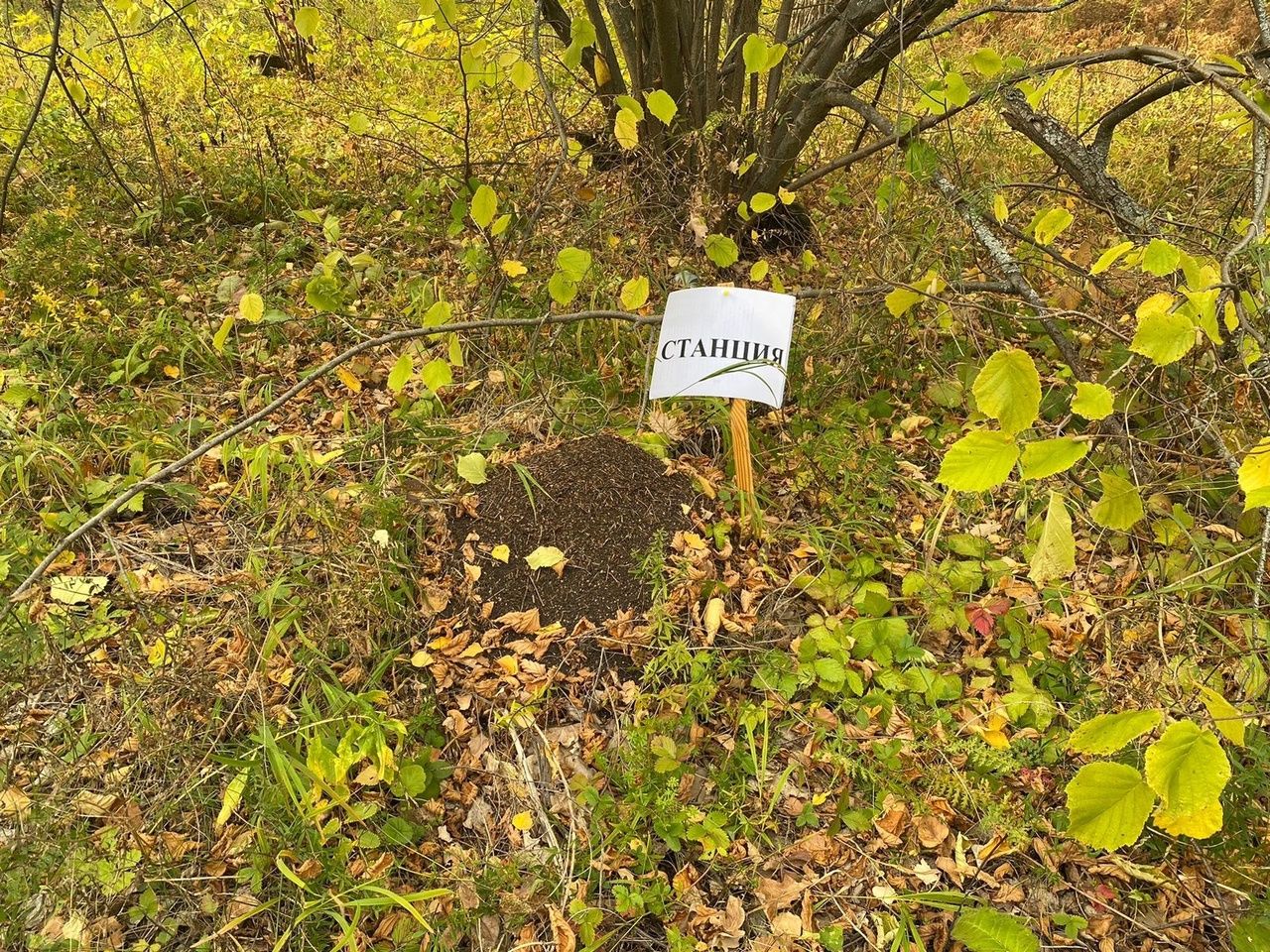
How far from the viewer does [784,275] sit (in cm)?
291

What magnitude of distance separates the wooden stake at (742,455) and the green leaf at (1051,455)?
1.12 metres

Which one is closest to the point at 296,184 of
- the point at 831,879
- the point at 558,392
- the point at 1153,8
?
the point at 558,392

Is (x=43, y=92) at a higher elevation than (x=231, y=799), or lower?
higher

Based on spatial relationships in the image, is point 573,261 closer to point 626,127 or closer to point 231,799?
point 626,127

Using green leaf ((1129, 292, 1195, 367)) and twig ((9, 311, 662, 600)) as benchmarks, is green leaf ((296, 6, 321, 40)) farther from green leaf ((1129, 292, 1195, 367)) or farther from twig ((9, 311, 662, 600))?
green leaf ((1129, 292, 1195, 367))

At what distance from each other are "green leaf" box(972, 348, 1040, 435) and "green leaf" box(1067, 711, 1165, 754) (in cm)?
37

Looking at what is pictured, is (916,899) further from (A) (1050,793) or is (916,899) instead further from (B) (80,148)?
(B) (80,148)

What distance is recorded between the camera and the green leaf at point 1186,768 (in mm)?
718

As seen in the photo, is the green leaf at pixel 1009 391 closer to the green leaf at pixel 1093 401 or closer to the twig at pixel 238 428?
the green leaf at pixel 1093 401

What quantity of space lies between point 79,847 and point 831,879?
5.19ft

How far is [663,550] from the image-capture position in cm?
202

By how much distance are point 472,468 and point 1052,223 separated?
5.17ft

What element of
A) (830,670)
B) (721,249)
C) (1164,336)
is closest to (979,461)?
(1164,336)

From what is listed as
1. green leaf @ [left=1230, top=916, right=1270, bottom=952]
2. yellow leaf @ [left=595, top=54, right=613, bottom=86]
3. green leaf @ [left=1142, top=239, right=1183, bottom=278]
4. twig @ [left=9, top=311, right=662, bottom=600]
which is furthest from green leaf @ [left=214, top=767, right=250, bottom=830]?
yellow leaf @ [left=595, top=54, right=613, bottom=86]
